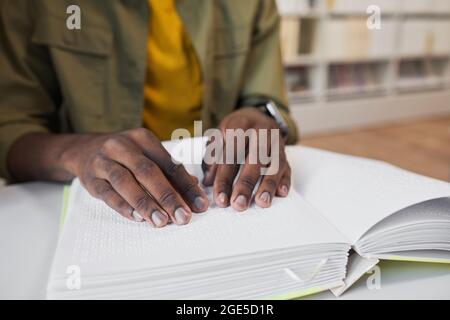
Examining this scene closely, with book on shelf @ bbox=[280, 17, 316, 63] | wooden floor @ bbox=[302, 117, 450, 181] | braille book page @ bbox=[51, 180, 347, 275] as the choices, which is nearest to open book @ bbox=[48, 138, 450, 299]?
braille book page @ bbox=[51, 180, 347, 275]

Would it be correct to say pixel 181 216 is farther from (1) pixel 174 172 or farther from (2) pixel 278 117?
(2) pixel 278 117

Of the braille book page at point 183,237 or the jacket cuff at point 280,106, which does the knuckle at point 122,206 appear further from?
the jacket cuff at point 280,106

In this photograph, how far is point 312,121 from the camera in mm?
2943

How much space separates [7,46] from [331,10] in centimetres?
248

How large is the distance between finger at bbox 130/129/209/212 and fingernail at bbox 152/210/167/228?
0.04 metres

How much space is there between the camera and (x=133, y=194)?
43 centimetres

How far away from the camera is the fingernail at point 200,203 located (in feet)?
1.42

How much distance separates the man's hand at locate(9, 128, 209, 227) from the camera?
16.5 inches

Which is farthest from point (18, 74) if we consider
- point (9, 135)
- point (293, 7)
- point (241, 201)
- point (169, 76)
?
point (293, 7)

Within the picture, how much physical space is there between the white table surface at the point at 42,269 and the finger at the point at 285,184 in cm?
13

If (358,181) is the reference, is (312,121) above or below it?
below

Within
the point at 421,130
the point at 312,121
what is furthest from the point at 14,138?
the point at 421,130

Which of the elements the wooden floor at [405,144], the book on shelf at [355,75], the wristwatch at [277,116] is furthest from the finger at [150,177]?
the book on shelf at [355,75]
